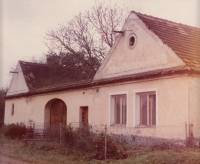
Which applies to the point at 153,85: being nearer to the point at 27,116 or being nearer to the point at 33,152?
the point at 33,152

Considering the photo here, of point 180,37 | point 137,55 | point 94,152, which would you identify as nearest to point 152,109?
point 137,55

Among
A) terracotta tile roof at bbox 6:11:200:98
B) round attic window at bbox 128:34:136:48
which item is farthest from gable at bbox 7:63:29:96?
round attic window at bbox 128:34:136:48

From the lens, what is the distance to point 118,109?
51.2ft

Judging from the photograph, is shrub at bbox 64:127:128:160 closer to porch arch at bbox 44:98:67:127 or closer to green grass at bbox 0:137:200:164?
green grass at bbox 0:137:200:164

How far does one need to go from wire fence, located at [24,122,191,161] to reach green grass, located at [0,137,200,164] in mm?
359

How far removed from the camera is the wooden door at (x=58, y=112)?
20.6 metres

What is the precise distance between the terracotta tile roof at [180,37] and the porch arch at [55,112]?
8.34 metres

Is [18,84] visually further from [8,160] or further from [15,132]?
[8,160]

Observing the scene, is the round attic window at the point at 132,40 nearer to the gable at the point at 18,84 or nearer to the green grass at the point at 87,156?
the green grass at the point at 87,156

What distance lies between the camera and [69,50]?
3441 cm

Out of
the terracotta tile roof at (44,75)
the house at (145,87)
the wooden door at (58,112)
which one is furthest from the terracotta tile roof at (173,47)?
the terracotta tile roof at (44,75)

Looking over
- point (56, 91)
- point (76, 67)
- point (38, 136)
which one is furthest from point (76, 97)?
point (76, 67)

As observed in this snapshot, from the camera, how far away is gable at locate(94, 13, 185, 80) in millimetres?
13586

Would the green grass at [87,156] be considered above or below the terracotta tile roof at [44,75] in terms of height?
below
